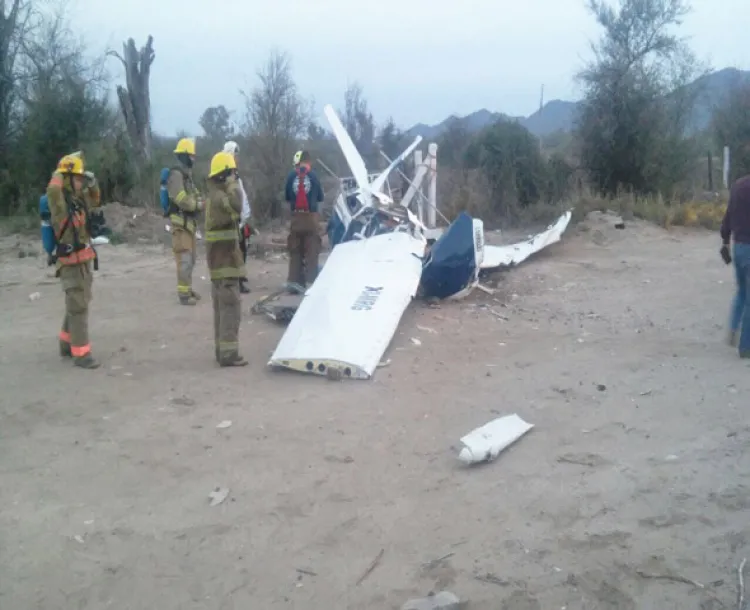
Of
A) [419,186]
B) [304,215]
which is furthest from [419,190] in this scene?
[304,215]

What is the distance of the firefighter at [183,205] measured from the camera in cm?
934

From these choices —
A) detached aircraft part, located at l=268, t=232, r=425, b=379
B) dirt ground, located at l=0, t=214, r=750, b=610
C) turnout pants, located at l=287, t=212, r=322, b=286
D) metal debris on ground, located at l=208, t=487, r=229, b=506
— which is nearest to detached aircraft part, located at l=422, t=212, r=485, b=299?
detached aircraft part, located at l=268, t=232, r=425, b=379

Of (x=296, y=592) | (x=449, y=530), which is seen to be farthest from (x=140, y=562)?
(x=449, y=530)

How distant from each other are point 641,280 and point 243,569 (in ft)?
28.4

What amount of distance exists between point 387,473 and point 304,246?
5689mm

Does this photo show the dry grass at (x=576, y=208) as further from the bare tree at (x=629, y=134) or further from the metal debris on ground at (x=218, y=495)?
the metal debris on ground at (x=218, y=495)

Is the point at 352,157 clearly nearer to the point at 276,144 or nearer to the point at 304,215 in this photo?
the point at 304,215

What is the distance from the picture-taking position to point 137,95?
72.9 feet

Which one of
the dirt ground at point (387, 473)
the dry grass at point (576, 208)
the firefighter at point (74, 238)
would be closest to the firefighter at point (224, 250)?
the dirt ground at point (387, 473)

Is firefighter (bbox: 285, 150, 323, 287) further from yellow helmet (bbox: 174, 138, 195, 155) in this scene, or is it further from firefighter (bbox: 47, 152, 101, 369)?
firefighter (bbox: 47, 152, 101, 369)

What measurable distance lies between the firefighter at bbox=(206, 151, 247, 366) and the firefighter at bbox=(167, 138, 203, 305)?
7.76 feet

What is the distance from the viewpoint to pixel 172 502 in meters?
4.49

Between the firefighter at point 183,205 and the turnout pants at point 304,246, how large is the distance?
4.02 ft

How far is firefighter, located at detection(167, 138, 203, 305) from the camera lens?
934 cm
